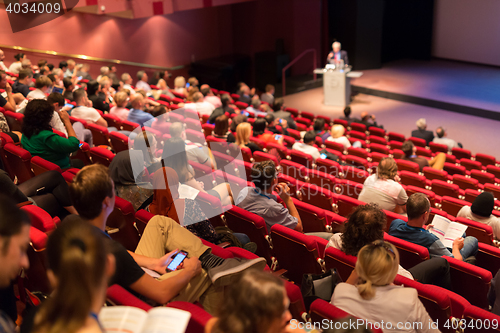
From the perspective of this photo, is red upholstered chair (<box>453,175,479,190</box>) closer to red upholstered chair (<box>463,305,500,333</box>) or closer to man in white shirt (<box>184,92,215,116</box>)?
red upholstered chair (<box>463,305,500,333</box>)

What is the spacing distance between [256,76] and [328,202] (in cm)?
936

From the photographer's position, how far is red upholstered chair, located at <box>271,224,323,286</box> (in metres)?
2.77

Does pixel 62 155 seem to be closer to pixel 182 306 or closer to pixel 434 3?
pixel 182 306

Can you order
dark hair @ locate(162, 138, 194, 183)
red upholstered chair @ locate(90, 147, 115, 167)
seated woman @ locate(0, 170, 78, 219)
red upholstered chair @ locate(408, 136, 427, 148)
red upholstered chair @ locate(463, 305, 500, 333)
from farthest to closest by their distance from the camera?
red upholstered chair @ locate(408, 136, 427, 148) < red upholstered chair @ locate(90, 147, 115, 167) < dark hair @ locate(162, 138, 194, 183) < seated woman @ locate(0, 170, 78, 219) < red upholstered chair @ locate(463, 305, 500, 333)

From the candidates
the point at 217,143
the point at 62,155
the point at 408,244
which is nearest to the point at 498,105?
the point at 217,143

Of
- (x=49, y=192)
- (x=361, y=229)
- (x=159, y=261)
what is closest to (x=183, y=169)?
(x=49, y=192)

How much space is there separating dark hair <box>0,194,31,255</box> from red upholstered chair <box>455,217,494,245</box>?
3536mm

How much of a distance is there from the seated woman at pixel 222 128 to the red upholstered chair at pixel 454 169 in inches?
124

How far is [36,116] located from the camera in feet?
12.0

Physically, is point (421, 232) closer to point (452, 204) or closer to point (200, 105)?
point (452, 204)

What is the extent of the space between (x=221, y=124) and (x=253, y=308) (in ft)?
14.0

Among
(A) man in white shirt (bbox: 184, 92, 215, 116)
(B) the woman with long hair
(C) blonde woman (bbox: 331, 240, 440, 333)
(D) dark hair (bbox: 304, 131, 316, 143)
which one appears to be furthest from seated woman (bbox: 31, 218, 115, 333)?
(A) man in white shirt (bbox: 184, 92, 215, 116)

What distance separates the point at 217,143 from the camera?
17.9 feet

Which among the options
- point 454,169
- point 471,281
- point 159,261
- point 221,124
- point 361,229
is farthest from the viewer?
point 454,169
